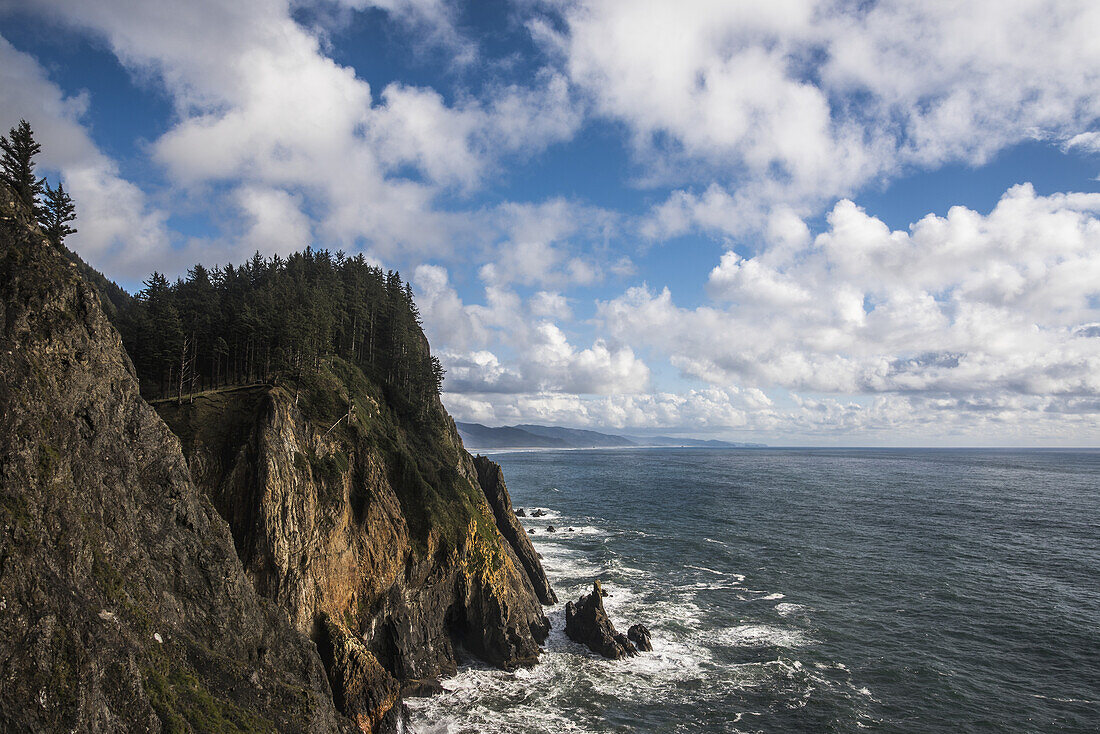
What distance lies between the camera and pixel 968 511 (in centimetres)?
11631

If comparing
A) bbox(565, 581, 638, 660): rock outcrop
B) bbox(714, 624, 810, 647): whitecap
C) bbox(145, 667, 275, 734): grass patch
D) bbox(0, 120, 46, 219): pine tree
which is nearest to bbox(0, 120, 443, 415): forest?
bbox(0, 120, 46, 219): pine tree

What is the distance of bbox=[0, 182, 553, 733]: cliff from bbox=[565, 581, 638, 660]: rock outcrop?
3581 millimetres

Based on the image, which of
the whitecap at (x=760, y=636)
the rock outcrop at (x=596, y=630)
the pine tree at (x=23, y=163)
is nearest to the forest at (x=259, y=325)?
the pine tree at (x=23, y=163)

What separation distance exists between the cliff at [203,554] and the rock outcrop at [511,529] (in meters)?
9.61

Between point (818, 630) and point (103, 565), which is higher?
point (103, 565)

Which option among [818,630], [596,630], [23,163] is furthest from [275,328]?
[818,630]

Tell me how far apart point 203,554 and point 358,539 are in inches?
597

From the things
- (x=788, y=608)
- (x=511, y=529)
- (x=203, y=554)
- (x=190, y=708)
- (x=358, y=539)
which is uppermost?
(x=203, y=554)

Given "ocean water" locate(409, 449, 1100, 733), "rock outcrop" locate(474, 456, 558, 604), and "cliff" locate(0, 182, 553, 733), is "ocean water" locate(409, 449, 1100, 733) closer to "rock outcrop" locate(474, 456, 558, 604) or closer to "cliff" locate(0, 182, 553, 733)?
"rock outcrop" locate(474, 456, 558, 604)

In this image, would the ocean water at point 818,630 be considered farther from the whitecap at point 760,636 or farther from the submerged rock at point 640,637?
the submerged rock at point 640,637

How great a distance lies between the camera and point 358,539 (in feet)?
143

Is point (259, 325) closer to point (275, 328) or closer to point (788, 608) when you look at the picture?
point (275, 328)

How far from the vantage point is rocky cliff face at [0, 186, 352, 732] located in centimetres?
1923

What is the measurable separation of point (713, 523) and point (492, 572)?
66573 millimetres
